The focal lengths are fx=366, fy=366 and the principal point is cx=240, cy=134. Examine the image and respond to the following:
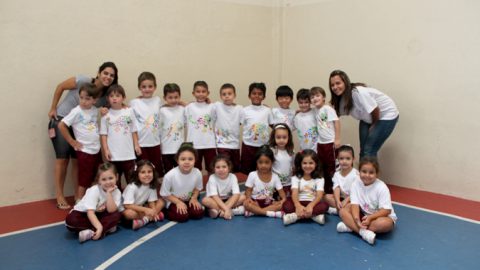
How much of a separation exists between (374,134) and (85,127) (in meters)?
3.44

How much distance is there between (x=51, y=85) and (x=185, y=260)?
2888 mm

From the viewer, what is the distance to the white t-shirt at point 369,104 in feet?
14.4

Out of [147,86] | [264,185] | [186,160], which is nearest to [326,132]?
[264,185]

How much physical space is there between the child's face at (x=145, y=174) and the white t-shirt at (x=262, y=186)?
1.11 meters

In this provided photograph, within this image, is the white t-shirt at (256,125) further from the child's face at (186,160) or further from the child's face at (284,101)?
the child's face at (186,160)

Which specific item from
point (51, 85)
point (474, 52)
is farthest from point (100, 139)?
point (474, 52)

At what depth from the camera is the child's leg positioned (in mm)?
3344

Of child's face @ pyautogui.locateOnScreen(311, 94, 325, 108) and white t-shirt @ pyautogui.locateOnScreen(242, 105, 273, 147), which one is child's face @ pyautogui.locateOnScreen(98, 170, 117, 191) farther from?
child's face @ pyautogui.locateOnScreen(311, 94, 325, 108)

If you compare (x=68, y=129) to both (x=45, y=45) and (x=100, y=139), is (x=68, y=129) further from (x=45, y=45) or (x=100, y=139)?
(x=45, y=45)

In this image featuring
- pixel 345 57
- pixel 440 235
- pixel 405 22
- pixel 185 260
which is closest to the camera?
pixel 185 260

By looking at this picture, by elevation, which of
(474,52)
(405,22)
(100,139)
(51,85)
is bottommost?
(100,139)

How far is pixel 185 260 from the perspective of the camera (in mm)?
2943

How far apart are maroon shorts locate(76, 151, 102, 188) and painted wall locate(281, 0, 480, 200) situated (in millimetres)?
3639

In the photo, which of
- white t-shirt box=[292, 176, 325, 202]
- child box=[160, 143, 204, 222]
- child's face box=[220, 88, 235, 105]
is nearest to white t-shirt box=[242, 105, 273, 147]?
child's face box=[220, 88, 235, 105]
